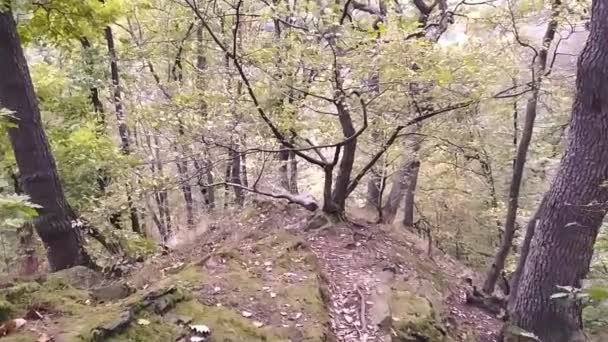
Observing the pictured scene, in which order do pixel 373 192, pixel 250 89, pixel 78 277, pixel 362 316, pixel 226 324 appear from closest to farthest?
pixel 226 324 < pixel 78 277 < pixel 362 316 < pixel 250 89 < pixel 373 192

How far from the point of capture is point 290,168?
10.3 metres

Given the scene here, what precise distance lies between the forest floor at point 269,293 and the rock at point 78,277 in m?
0.01

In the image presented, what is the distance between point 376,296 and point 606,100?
2.68 m

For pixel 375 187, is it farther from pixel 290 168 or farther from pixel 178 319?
pixel 178 319

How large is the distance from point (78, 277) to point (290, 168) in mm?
6600

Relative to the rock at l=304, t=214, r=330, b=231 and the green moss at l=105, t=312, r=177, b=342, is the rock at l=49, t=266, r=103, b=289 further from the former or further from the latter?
the rock at l=304, t=214, r=330, b=231

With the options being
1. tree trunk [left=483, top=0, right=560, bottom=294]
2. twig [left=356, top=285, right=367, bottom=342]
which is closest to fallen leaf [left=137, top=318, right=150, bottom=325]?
twig [left=356, top=285, right=367, bottom=342]

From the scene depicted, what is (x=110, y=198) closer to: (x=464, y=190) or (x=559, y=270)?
(x=559, y=270)

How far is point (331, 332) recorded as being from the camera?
159 inches

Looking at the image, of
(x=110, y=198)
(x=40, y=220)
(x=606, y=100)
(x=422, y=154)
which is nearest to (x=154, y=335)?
(x=40, y=220)

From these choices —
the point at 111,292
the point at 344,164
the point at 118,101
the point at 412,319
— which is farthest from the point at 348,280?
the point at 118,101

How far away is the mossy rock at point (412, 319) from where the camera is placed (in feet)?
14.3

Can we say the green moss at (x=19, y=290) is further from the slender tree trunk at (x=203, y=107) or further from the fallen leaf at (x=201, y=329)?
the slender tree trunk at (x=203, y=107)

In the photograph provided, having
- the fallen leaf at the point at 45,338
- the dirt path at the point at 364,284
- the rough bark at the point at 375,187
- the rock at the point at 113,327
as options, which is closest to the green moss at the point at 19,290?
the fallen leaf at the point at 45,338
